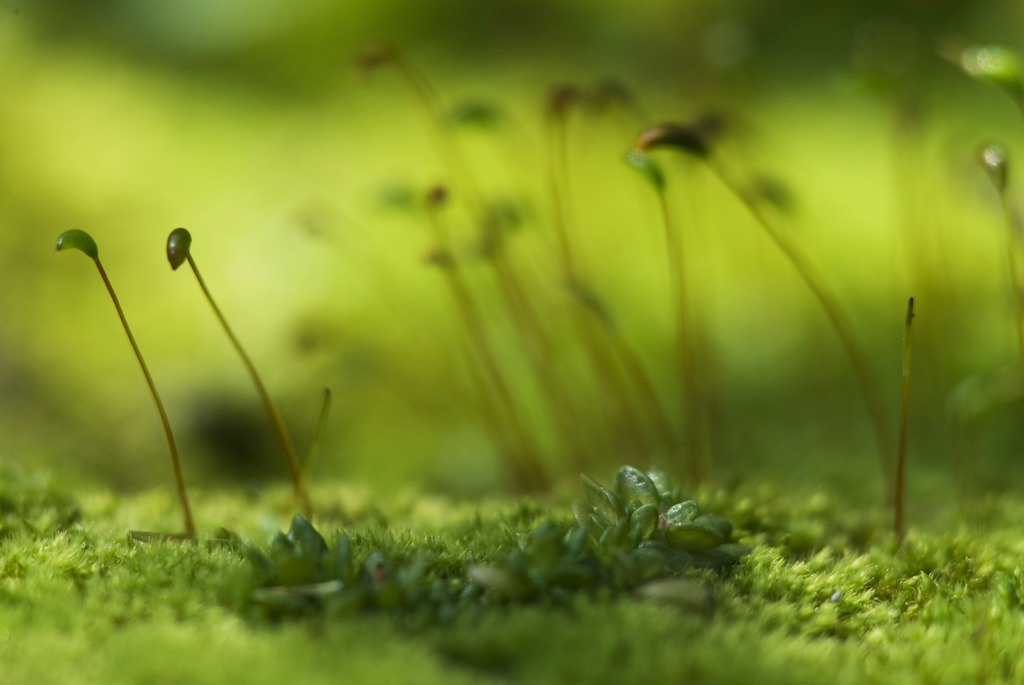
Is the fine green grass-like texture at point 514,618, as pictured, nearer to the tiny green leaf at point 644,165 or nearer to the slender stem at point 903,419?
the slender stem at point 903,419

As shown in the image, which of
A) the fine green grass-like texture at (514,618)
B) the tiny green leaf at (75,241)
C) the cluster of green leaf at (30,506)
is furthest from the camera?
the cluster of green leaf at (30,506)

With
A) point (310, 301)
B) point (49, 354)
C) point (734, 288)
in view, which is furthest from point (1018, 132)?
point (49, 354)

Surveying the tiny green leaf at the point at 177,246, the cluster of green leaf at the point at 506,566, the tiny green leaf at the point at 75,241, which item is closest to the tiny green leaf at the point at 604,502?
the cluster of green leaf at the point at 506,566

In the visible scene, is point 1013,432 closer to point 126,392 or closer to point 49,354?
point 126,392

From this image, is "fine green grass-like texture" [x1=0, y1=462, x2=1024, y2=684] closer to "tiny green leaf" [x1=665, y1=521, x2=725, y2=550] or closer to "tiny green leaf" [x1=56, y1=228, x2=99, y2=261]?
"tiny green leaf" [x1=665, y1=521, x2=725, y2=550]

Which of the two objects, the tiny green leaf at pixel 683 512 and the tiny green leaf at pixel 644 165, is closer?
the tiny green leaf at pixel 683 512

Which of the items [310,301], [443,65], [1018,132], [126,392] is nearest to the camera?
[126,392]

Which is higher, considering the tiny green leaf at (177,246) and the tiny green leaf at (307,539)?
the tiny green leaf at (177,246)
